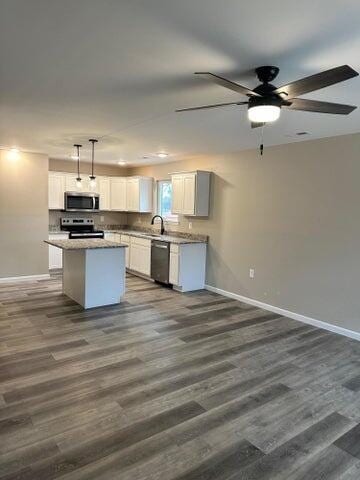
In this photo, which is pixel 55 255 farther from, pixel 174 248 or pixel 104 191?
pixel 174 248

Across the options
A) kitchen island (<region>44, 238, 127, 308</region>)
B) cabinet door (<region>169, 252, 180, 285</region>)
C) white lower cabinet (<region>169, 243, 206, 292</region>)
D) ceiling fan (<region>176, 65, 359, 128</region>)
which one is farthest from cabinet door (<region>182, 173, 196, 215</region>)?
ceiling fan (<region>176, 65, 359, 128</region>)

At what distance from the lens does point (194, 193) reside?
5.87m

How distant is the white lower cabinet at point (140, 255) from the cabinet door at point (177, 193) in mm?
875

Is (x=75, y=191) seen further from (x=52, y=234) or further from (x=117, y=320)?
(x=117, y=320)

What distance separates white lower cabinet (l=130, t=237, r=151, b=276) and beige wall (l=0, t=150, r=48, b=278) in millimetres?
1740

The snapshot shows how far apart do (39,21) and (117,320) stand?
3443 millimetres

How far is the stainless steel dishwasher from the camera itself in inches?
237

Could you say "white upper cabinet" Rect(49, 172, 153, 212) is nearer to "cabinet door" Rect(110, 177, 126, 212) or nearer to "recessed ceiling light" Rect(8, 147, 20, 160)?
"cabinet door" Rect(110, 177, 126, 212)

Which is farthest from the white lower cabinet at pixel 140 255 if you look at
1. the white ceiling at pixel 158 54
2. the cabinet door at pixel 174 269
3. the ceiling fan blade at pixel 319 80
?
the ceiling fan blade at pixel 319 80

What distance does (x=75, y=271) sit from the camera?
5062 mm

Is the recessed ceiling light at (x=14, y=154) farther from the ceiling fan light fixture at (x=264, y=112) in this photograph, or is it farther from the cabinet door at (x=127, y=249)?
the ceiling fan light fixture at (x=264, y=112)

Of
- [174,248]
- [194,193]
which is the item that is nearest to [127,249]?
[174,248]

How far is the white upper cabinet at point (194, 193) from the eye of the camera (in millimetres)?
5859

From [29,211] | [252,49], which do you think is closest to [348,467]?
[252,49]
